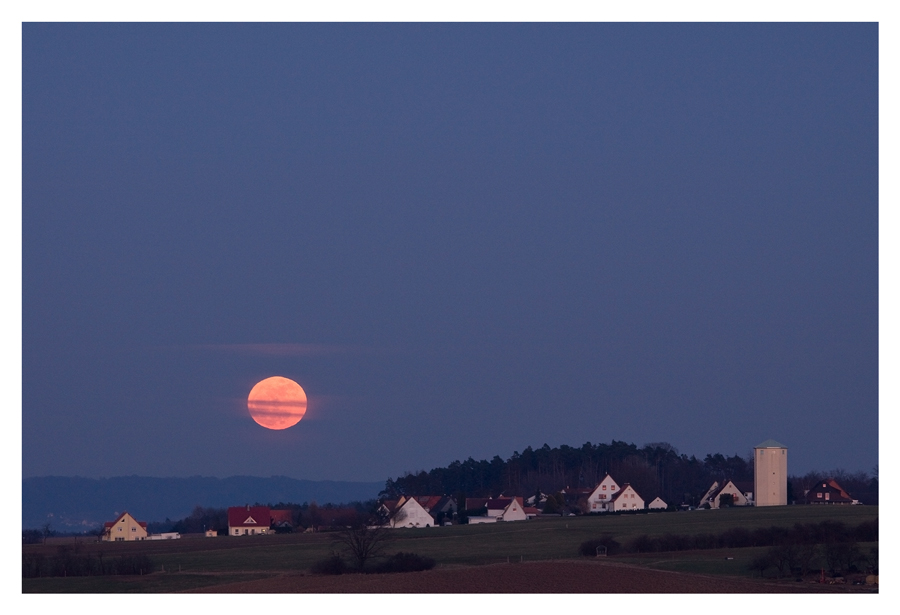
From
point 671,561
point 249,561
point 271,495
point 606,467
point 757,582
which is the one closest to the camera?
point 757,582

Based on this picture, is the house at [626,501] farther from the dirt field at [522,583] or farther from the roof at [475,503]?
the dirt field at [522,583]

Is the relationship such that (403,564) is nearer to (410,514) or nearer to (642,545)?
(642,545)

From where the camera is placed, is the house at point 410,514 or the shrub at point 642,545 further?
the house at point 410,514

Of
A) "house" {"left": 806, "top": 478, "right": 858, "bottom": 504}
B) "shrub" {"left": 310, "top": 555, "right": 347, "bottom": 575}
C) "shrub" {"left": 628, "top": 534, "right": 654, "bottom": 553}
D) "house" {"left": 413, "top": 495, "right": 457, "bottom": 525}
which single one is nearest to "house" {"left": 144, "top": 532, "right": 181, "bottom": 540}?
"house" {"left": 413, "top": 495, "right": 457, "bottom": 525}

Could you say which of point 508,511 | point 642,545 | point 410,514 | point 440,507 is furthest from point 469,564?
point 440,507

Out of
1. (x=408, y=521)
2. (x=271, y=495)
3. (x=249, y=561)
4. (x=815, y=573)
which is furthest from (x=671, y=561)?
(x=271, y=495)

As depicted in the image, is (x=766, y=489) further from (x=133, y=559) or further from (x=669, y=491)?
(x=133, y=559)

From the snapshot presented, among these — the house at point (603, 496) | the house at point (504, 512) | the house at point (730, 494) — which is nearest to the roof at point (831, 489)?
the house at point (730, 494)
